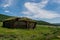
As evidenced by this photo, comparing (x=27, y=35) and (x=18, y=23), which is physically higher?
(x=18, y=23)

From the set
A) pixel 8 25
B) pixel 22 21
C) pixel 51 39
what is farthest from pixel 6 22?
pixel 51 39

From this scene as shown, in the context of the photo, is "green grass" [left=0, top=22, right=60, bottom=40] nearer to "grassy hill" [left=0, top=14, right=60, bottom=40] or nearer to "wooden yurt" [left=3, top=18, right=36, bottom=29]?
"grassy hill" [left=0, top=14, right=60, bottom=40]

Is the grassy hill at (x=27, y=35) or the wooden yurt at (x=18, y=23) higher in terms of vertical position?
the wooden yurt at (x=18, y=23)

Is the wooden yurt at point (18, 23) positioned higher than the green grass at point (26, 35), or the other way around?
the wooden yurt at point (18, 23)

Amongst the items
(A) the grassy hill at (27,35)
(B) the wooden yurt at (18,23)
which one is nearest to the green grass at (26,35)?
(A) the grassy hill at (27,35)

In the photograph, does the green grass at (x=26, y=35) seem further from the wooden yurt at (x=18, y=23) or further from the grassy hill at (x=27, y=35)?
the wooden yurt at (x=18, y=23)

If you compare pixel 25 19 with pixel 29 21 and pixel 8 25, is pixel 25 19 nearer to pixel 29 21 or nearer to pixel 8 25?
pixel 29 21

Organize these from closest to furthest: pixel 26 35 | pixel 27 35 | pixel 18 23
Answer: pixel 27 35, pixel 26 35, pixel 18 23

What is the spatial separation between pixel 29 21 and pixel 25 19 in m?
1.66

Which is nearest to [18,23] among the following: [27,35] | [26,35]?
[26,35]

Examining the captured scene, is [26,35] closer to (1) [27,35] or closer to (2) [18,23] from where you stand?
(1) [27,35]

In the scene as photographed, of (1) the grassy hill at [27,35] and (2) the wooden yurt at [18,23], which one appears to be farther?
(2) the wooden yurt at [18,23]

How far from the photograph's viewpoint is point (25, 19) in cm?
6681

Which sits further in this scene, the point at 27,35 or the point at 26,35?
the point at 26,35
